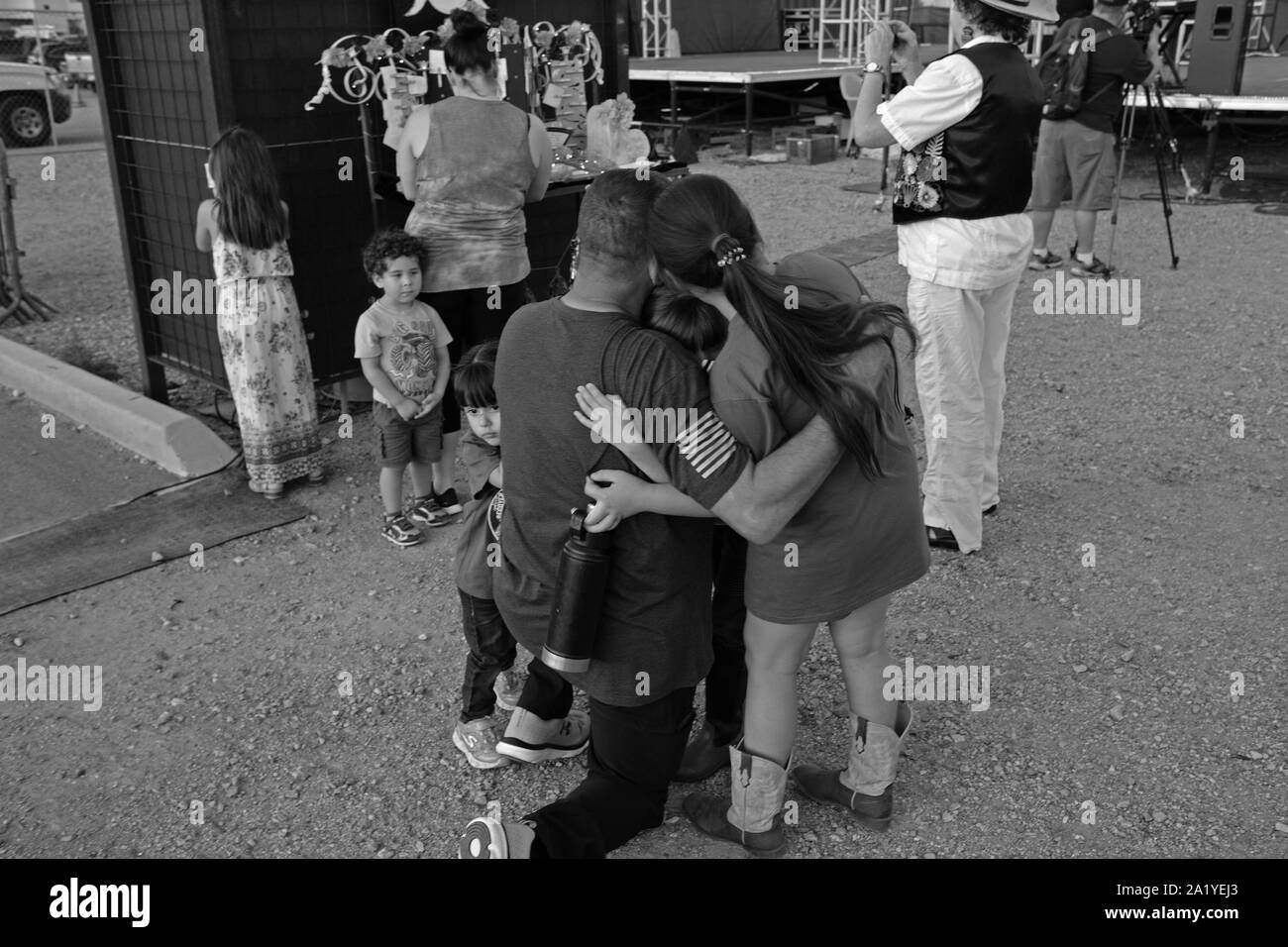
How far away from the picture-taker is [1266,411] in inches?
229

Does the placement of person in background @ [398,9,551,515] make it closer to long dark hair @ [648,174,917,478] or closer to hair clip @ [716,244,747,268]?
long dark hair @ [648,174,917,478]

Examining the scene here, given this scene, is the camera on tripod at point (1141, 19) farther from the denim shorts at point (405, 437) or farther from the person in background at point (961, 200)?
the denim shorts at point (405, 437)

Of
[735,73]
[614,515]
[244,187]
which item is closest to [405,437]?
[244,187]

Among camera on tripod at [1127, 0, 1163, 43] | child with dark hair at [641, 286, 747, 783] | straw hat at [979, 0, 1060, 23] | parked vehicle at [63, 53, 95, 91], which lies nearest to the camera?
child with dark hair at [641, 286, 747, 783]

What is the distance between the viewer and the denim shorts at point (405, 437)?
181 inches

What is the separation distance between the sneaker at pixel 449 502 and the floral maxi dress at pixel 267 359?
695 mm

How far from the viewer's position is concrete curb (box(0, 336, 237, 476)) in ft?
17.5

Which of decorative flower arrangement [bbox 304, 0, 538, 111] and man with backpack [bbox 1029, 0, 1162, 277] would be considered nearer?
decorative flower arrangement [bbox 304, 0, 538, 111]

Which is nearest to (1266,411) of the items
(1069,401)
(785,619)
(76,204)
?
(1069,401)

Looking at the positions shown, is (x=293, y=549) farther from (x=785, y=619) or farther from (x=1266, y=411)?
(x=1266, y=411)

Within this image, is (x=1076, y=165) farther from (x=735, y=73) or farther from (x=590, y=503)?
(x=735, y=73)

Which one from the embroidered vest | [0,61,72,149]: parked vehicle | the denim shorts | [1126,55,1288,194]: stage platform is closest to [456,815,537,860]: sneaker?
Result: the denim shorts

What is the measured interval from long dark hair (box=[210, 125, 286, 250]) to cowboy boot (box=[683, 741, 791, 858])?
316cm

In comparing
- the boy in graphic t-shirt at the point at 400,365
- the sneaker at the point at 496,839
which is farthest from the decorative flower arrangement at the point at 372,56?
the sneaker at the point at 496,839
